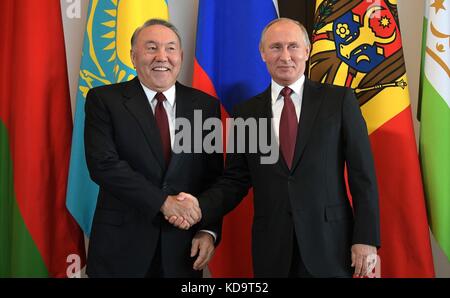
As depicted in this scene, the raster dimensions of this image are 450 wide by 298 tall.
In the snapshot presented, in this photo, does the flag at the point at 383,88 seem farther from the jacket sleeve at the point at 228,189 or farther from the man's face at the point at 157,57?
the man's face at the point at 157,57

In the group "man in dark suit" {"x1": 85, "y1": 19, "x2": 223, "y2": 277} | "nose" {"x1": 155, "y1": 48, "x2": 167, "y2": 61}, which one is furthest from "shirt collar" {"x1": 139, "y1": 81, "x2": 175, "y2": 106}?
"nose" {"x1": 155, "y1": 48, "x2": 167, "y2": 61}

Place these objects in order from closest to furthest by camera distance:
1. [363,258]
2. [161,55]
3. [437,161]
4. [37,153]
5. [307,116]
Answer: [363,258] → [307,116] → [161,55] → [437,161] → [37,153]

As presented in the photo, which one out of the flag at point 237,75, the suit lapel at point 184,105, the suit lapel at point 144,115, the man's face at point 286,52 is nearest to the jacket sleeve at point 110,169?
the suit lapel at point 144,115

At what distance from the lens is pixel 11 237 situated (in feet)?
9.37

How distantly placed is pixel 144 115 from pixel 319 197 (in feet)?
2.53

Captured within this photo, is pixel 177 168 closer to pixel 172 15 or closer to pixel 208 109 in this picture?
pixel 208 109

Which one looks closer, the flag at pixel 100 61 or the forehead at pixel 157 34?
Result: the forehead at pixel 157 34

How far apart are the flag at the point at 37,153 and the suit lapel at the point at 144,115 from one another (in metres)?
0.77

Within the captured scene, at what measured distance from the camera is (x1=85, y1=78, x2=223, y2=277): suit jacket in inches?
80.7

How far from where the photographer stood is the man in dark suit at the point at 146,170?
2064mm

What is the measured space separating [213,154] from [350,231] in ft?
2.13

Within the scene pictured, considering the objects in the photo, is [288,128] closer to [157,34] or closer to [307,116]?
[307,116]

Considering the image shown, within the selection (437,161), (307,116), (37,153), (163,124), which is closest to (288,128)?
(307,116)

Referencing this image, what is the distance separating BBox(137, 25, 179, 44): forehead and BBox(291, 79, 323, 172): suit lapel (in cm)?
60
